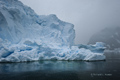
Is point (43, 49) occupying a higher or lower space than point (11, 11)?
lower

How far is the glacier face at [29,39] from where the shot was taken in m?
15.8

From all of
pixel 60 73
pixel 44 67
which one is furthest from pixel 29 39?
pixel 60 73

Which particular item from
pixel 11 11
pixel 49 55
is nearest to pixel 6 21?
pixel 11 11

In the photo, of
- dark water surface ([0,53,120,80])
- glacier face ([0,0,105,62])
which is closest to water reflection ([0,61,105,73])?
dark water surface ([0,53,120,80])

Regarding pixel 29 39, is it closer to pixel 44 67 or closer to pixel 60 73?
pixel 44 67

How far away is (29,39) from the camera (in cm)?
1889

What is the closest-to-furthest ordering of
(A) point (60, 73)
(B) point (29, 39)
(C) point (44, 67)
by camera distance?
(A) point (60, 73), (C) point (44, 67), (B) point (29, 39)

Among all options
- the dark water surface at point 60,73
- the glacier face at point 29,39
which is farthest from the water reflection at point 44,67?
the glacier face at point 29,39

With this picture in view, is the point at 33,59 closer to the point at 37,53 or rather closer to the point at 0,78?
the point at 37,53

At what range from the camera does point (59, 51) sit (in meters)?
19.3

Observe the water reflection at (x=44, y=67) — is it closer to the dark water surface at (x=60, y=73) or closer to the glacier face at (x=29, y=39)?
the dark water surface at (x=60, y=73)

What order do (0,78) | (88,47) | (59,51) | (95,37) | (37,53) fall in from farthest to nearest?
(95,37) < (88,47) < (59,51) < (37,53) < (0,78)

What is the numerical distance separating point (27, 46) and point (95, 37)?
12753cm

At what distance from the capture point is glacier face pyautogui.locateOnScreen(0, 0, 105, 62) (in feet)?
51.8
